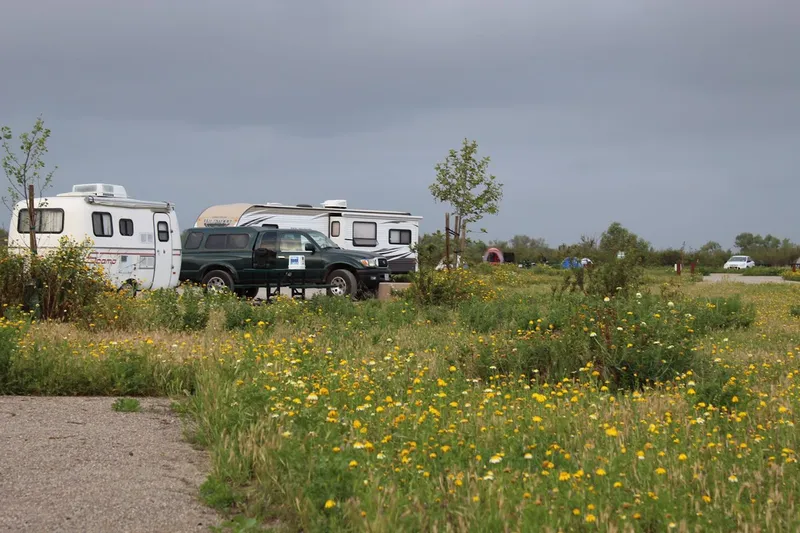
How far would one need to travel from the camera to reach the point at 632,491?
4105 millimetres

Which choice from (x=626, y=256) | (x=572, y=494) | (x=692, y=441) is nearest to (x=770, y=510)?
(x=572, y=494)

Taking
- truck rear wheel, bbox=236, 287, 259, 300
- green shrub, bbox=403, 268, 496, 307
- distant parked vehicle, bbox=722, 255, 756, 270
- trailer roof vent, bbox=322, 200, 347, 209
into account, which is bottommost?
truck rear wheel, bbox=236, 287, 259, 300

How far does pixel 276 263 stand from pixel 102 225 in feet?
13.2

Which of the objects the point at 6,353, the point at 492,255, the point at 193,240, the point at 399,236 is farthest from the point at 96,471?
the point at 492,255

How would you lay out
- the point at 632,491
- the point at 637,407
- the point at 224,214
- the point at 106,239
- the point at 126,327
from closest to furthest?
the point at 632,491 < the point at 637,407 < the point at 126,327 < the point at 106,239 < the point at 224,214

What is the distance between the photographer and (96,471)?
477 centimetres

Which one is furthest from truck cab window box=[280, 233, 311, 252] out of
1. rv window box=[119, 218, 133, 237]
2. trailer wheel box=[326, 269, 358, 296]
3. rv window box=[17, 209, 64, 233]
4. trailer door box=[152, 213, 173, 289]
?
rv window box=[17, 209, 64, 233]

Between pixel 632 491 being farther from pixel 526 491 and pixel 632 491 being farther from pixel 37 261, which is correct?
pixel 37 261

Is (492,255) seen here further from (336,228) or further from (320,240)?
(320,240)

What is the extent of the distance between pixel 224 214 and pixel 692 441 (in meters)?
21.7

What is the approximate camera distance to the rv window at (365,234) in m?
27.4

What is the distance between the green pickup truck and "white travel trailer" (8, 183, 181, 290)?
0.82 m

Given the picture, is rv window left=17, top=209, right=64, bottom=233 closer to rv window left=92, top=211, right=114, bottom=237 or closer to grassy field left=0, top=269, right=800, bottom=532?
rv window left=92, top=211, right=114, bottom=237

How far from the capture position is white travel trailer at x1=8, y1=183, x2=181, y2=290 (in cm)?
1823
